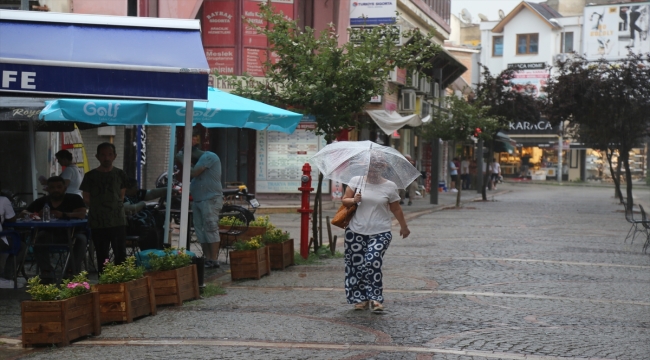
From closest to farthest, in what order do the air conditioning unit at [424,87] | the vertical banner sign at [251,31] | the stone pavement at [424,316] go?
the stone pavement at [424,316]
the vertical banner sign at [251,31]
the air conditioning unit at [424,87]

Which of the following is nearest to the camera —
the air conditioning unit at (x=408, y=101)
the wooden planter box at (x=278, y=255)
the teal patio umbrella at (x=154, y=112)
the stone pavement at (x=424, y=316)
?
the stone pavement at (x=424, y=316)

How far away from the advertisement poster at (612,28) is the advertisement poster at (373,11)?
4981cm

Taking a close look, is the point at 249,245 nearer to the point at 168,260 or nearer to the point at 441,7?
the point at 168,260

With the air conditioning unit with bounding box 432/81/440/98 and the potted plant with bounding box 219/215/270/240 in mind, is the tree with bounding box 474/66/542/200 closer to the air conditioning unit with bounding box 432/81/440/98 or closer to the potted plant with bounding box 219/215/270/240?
the air conditioning unit with bounding box 432/81/440/98

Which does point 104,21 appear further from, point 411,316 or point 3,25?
point 411,316

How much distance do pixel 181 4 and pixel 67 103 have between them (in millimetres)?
15930

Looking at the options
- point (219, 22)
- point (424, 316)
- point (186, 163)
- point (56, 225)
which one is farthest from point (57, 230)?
point (219, 22)

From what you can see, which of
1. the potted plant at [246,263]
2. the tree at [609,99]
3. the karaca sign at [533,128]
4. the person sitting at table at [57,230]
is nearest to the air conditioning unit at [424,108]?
the tree at [609,99]

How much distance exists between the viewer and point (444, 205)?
107ft

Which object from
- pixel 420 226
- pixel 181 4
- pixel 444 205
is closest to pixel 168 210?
pixel 420 226

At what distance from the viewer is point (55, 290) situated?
7.91 metres

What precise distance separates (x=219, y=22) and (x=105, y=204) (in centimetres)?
1894

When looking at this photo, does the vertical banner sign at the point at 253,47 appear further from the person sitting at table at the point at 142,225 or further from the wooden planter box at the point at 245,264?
the wooden planter box at the point at 245,264

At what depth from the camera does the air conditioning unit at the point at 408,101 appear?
36.6 metres
